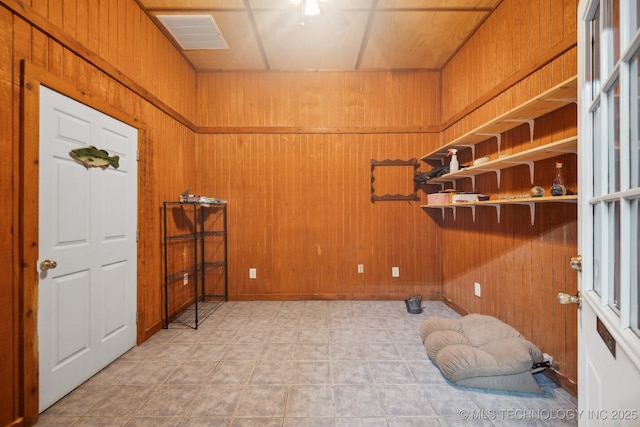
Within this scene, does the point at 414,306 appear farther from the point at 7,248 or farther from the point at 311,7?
the point at 7,248

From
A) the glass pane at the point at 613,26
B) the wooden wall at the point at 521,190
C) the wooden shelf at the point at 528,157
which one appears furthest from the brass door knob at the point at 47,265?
the wooden wall at the point at 521,190

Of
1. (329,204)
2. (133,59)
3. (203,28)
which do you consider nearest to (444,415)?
(329,204)

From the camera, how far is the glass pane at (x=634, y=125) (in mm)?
702

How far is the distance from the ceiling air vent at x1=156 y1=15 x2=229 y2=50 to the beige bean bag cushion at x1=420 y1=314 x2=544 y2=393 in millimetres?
3668

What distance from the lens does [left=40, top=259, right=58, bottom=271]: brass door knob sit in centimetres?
164

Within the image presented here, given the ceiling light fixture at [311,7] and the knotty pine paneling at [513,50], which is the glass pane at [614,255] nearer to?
the knotty pine paneling at [513,50]

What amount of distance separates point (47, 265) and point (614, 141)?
109 inches

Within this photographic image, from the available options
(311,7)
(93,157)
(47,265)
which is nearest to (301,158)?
(311,7)

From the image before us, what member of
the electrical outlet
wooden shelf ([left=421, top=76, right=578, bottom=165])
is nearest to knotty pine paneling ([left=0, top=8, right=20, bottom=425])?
wooden shelf ([left=421, top=76, right=578, bottom=165])

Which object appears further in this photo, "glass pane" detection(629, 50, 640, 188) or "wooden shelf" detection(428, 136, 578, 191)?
"wooden shelf" detection(428, 136, 578, 191)

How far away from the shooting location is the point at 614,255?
33.3 inches

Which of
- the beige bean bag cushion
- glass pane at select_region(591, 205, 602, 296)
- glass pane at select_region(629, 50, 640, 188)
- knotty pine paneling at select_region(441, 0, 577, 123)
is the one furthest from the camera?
knotty pine paneling at select_region(441, 0, 577, 123)

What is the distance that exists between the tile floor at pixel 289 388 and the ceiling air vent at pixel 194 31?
124 inches

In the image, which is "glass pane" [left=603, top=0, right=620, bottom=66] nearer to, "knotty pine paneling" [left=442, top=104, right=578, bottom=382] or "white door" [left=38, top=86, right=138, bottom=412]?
"knotty pine paneling" [left=442, top=104, right=578, bottom=382]
